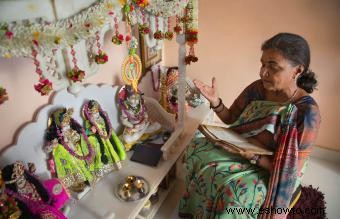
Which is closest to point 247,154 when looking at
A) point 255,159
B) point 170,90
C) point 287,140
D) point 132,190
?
point 255,159

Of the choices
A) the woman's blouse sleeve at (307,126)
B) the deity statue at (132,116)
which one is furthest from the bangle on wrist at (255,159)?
the deity statue at (132,116)

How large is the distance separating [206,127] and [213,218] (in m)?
0.39

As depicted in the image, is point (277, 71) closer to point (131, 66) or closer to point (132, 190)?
point (131, 66)

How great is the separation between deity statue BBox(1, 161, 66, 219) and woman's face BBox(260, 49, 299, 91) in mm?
907

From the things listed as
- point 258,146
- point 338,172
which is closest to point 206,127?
point 258,146

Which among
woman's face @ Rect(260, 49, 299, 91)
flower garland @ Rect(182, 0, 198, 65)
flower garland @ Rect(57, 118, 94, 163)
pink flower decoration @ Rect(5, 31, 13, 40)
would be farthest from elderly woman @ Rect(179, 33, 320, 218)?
pink flower decoration @ Rect(5, 31, 13, 40)

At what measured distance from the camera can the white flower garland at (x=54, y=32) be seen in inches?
23.3

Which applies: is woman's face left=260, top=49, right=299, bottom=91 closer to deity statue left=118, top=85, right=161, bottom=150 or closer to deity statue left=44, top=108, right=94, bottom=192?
deity statue left=118, top=85, right=161, bottom=150

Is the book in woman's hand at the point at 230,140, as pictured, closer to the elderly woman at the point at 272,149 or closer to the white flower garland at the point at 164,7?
the elderly woman at the point at 272,149

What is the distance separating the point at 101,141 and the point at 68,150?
17cm

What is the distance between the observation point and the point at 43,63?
808 millimetres

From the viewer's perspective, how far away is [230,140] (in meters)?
1.15

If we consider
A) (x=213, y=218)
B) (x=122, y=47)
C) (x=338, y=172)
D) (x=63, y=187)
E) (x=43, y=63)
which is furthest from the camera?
(x=338, y=172)

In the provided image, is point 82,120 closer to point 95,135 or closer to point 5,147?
point 95,135
